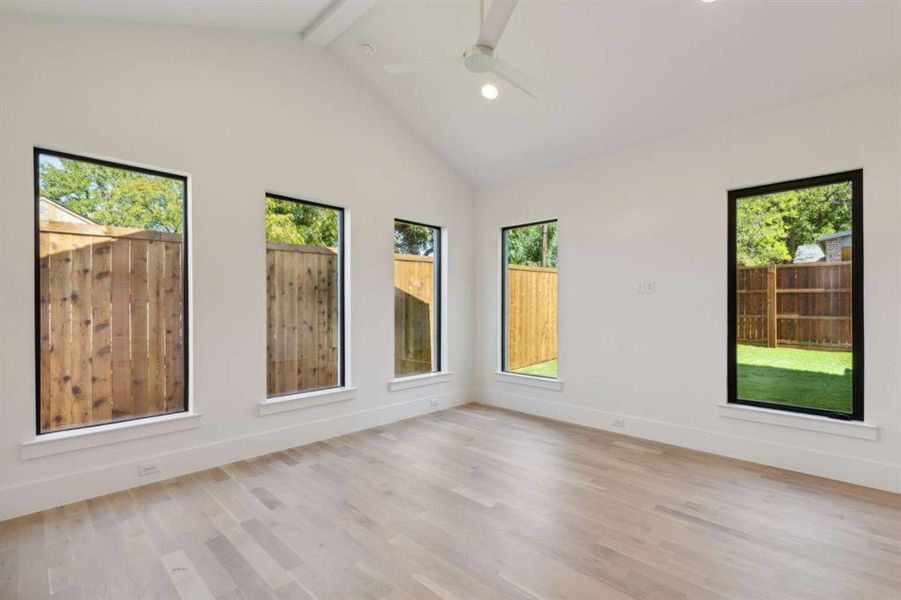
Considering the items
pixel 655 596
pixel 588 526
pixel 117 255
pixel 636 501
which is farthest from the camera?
pixel 117 255

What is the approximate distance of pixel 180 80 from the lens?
3.20 metres

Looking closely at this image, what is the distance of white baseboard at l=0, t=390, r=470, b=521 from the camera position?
2.61 metres

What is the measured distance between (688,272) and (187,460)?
4.29 m

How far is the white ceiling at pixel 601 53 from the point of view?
8.99 ft

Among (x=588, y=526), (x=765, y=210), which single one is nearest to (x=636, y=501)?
(x=588, y=526)

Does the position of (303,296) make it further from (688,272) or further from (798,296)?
(798,296)

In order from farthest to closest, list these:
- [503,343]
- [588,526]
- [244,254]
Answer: [503,343], [244,254], [588,526]

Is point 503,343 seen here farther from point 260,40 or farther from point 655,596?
point 260,40

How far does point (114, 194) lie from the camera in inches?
120

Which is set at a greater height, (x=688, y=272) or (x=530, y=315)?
(x=688, y=272)

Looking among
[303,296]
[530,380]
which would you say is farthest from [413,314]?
[530,380]

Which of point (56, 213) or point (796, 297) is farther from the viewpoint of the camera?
point (796, 297)

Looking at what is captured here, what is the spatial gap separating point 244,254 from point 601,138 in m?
3.37

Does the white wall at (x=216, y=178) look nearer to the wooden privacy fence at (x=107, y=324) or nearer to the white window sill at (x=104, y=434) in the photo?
the white window sill at (x=104, y=434)
